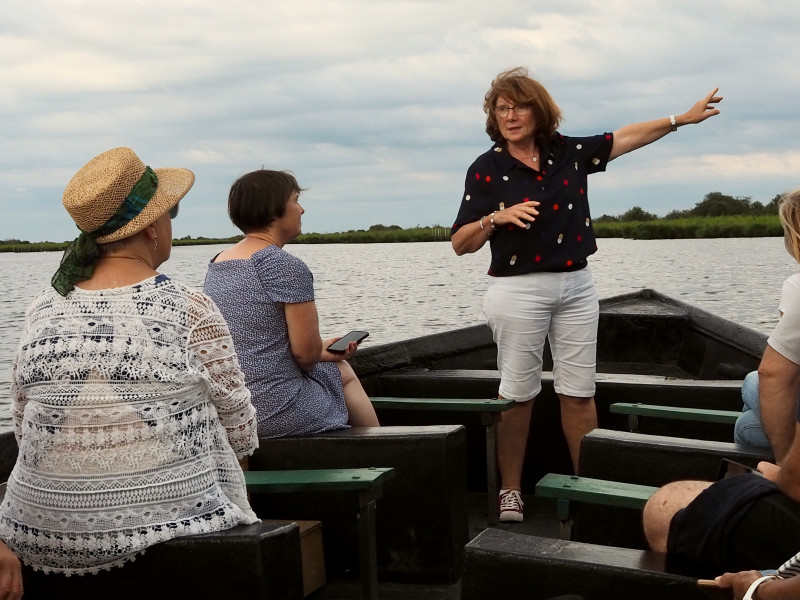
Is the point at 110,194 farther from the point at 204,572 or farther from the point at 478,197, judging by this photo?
the point at 478,197

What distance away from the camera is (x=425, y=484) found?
3.46 metres

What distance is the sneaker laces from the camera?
422cm

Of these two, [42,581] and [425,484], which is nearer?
[42,581]

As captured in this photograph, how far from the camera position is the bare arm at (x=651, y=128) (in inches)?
174

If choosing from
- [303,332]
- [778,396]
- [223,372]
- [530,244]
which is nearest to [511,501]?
[530,244]

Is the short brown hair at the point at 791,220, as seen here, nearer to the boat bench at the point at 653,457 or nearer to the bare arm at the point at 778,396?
the bare arm at the point at 778,396

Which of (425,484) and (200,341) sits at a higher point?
(200,341)

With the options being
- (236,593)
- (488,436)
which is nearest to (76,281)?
(236,593)

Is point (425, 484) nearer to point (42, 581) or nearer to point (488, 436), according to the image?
point (488, 436)

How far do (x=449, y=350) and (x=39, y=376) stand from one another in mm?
3826

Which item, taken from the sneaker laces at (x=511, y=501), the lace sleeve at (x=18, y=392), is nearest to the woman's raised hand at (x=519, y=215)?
the sneaker laces at (x=511, y=501)

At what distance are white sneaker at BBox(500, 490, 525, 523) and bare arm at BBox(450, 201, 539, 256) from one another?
3.39 ft

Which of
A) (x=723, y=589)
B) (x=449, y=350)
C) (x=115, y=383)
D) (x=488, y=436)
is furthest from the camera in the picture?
(x=449, y=350)

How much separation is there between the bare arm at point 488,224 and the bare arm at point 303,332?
813 millimetres
